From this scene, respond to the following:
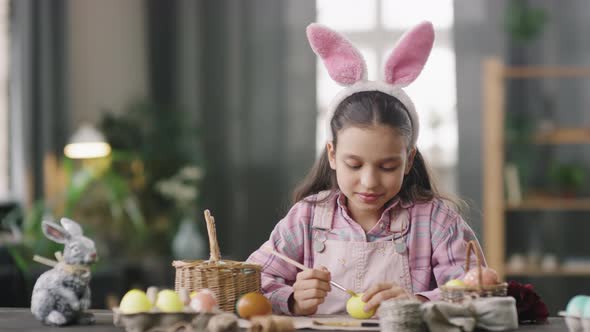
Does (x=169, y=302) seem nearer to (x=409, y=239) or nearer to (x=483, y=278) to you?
(x=483, y=278)

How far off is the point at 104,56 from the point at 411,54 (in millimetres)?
5072

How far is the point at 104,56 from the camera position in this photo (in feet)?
22.0

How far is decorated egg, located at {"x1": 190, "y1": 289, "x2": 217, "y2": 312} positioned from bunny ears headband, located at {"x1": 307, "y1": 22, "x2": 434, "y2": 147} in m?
0.55

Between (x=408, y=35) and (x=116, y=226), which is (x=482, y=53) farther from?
(x=408, y=35)

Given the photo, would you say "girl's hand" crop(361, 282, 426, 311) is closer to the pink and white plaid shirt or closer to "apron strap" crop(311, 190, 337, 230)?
the pink and white plaid shirt

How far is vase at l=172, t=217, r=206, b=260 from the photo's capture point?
6.02 m

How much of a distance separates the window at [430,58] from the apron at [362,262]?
4.34 meters

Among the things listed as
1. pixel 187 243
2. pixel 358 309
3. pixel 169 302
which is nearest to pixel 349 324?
pixel 358 309

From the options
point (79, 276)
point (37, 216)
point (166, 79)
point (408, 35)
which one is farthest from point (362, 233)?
point (166, 79)

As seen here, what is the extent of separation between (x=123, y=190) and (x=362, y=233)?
4.12m

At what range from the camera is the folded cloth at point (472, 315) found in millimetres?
1502

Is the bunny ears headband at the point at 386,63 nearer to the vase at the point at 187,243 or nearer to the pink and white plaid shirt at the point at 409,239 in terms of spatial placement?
the pink and white plaid shirt at the point at 409,239

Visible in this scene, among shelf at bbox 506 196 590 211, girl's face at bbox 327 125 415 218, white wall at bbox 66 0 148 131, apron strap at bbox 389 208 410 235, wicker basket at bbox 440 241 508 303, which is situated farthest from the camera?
white wall at bbox 66 0 148 131

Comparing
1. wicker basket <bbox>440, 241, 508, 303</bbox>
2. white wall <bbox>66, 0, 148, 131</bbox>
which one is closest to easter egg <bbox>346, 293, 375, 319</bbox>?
wicker basket <bbox>440, 241, 508, 303</bbox>
